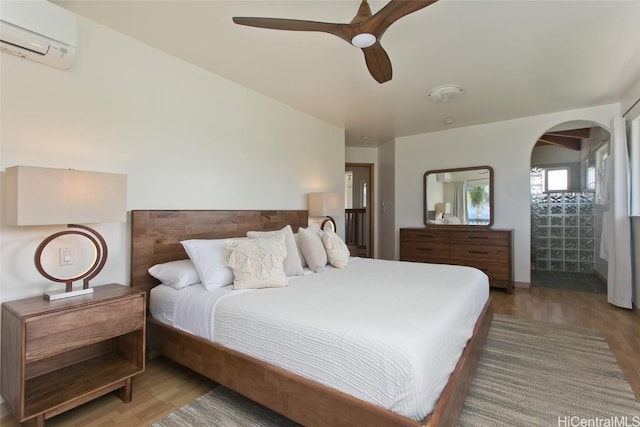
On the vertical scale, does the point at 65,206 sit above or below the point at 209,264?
above

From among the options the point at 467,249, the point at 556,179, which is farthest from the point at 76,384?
the point at 556,179

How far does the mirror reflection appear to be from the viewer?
15.6 feet

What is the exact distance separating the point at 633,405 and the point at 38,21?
157 inches

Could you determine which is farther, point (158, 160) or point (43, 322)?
point (158, 160)

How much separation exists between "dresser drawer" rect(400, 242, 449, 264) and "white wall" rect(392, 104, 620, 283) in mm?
569

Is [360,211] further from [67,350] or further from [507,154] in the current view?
[67,350]

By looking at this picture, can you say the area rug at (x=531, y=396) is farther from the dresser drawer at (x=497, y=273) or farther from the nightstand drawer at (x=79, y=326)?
the dresser drawer at (x=497, y=273)

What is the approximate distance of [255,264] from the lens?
2182 millimetres

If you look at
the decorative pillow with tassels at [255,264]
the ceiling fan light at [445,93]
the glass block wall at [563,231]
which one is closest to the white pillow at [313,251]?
the decorative pillow with tassels at [255,264]

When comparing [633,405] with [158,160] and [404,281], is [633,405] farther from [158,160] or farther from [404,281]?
[158,160]

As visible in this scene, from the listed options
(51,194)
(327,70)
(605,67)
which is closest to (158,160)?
(51,194)

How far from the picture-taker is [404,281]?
231 centimetres

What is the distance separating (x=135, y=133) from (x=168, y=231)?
0.79 metres

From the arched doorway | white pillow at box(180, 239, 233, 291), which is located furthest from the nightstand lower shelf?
the arched doorway
